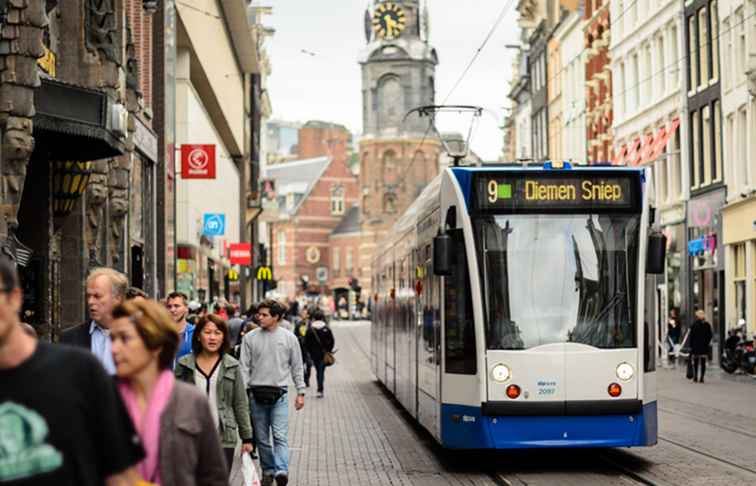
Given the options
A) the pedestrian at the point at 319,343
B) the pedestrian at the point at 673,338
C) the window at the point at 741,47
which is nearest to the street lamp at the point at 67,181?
the pedestrian at the point at 319,343

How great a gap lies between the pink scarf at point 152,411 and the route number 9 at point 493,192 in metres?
9.77

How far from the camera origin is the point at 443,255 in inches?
608

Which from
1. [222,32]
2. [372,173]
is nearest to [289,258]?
[372,173]

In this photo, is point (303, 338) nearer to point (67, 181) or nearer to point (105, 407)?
point (67, 181)

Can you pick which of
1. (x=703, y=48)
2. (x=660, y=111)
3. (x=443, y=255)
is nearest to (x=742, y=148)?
(x=703, y=48)

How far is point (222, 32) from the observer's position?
59.1 m

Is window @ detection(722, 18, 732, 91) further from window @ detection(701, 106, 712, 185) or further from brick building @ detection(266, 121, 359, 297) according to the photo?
brick building @ detection(266, 121, 359, 297)

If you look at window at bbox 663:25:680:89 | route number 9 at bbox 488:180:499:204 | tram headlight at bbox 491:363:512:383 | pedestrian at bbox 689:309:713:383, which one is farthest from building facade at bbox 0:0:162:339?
window at bbox 663:25:680:89

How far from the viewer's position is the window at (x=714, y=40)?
44938 millimetres

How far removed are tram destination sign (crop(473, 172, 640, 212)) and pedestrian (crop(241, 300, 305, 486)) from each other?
2697 mm

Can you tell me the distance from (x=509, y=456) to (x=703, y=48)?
30.7m

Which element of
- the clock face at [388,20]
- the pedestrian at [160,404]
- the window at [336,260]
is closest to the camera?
the pedestrian at [160,404]

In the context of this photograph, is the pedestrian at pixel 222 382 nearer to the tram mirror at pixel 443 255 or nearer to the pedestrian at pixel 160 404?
the pedestrian at pixel 160 404

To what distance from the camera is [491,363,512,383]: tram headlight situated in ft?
50.4
